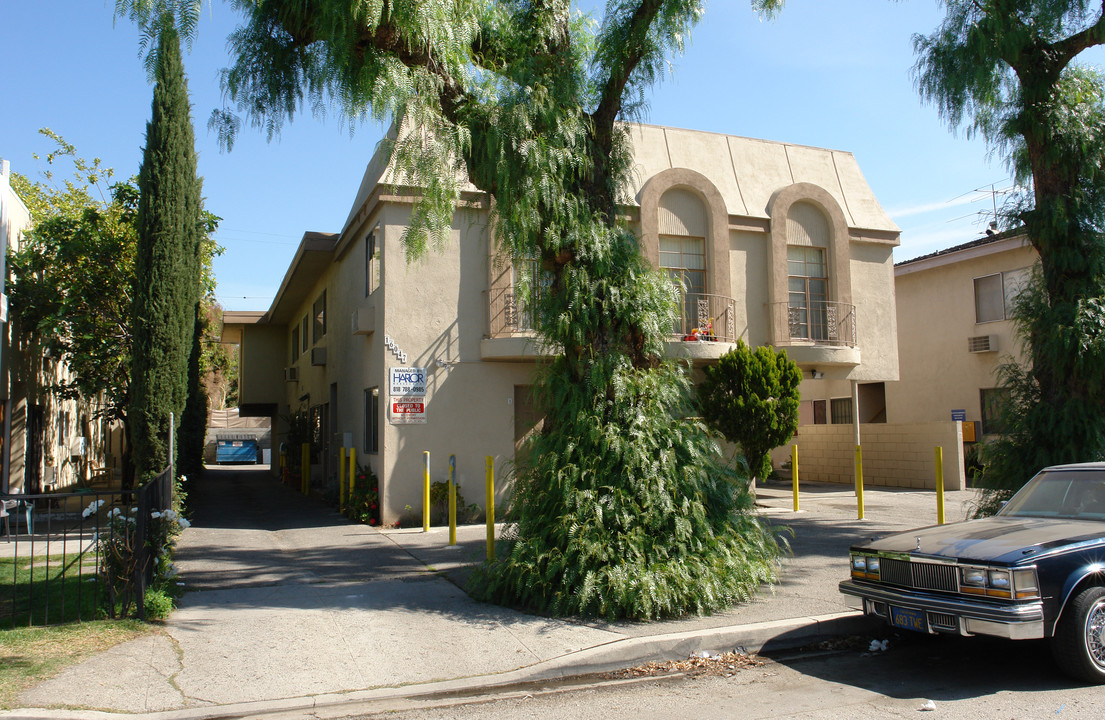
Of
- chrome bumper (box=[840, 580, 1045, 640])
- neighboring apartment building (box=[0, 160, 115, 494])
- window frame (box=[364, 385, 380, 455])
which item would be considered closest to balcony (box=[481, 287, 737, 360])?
window frame (box=[364, 385, 380, 455])

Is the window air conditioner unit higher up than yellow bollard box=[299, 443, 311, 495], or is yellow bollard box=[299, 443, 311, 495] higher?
the window air conditioner unit

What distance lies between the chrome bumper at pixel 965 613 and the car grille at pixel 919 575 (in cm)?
6

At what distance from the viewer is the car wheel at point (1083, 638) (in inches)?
216

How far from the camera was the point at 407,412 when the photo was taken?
14078 millimetres

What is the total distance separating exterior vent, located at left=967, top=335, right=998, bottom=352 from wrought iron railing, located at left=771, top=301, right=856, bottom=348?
24.8ft

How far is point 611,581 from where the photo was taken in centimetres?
728

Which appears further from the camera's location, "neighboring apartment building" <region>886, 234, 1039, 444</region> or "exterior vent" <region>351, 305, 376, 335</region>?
"neighboring apartment building" <region>886, 234, 1039, 444</region>

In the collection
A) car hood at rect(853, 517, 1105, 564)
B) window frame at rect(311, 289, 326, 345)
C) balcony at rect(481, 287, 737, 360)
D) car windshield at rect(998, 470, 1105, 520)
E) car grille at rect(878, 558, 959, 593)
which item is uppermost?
window frame at rect(311, 289, 326, 345)

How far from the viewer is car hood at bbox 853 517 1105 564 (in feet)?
18.8

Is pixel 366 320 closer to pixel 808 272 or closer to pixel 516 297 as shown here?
pixel 516 297

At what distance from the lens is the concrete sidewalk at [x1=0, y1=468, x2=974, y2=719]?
18.5ft

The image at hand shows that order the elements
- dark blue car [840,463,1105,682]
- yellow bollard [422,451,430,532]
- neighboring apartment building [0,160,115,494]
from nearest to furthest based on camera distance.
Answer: dark blue car [840,463,1105,682], yellow bollard [422,451,430,532], neighboring apartment building [0,160,115,494]

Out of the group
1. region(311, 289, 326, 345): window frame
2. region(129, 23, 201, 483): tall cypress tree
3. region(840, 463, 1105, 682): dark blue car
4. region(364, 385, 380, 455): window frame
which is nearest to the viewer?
region(840, 463, 1105, 682): dark blue car

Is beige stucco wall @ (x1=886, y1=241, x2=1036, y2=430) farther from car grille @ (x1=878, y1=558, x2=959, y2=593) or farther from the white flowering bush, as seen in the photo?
the white flowering bush
